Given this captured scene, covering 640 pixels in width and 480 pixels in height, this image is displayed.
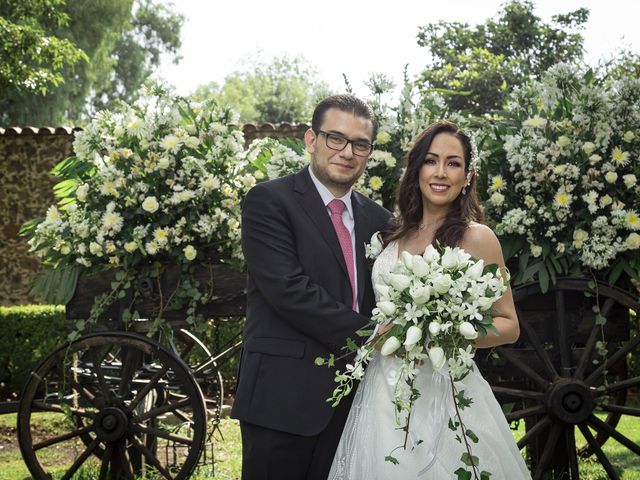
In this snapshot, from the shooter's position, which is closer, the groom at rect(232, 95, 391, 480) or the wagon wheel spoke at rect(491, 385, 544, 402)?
the groom at rect(232, 95, 391, 480)

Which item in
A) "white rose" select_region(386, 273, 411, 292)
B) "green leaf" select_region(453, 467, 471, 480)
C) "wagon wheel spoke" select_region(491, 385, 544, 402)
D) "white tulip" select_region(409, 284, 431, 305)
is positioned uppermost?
"white rose" select_region(386, 273, 411, 292)

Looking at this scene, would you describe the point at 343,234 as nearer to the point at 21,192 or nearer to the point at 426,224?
the point at 426,224

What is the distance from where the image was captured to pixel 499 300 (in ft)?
9.80

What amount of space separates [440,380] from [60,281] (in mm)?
2681

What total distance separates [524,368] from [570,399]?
293 mm

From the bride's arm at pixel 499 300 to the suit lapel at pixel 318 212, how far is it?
497 mm

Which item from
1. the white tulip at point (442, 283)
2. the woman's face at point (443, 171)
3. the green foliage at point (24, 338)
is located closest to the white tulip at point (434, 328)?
the white tulip at point (442, 283)

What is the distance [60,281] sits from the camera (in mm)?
4742

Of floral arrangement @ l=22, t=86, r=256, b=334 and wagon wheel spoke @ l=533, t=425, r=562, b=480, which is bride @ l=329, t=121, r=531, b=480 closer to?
wagon wheel spoke @ l=533, t=425, r=562, b=480

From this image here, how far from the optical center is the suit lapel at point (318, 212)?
3176 mm

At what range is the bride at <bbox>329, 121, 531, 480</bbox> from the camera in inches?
115

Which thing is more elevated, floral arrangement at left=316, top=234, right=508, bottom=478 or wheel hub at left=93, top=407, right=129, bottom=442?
floral arrangement at left=316, top=234, right=508, bottom=478

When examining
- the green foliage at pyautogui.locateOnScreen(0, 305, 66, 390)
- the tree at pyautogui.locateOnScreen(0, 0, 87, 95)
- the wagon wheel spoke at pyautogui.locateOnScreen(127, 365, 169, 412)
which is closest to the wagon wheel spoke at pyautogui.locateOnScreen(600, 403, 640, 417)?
the wagon wheel spoke at pyautogui.locateOnScreen(127, 365, 169, 412)

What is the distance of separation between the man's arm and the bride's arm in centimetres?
49
